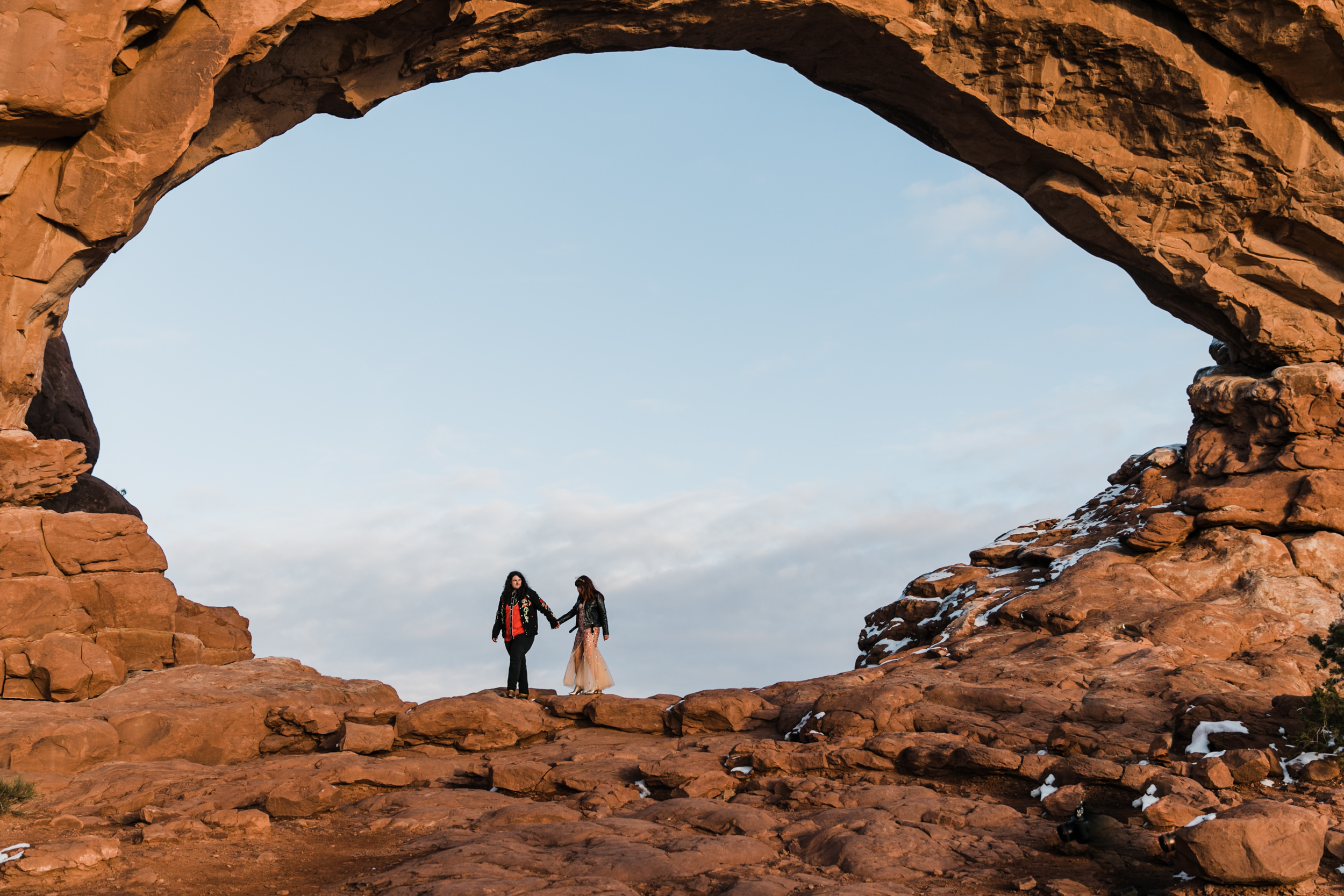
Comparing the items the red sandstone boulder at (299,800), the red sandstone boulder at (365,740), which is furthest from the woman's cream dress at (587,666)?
the red sandstone boulder at (299,800)

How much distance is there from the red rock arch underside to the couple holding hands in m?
1.40

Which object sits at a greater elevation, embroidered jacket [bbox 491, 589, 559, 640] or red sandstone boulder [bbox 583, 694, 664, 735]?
embroidered jacket [bbox 491, 589, 559, 640]

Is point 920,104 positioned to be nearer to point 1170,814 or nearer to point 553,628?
point 553,628

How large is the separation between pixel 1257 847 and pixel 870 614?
1668 centimetres

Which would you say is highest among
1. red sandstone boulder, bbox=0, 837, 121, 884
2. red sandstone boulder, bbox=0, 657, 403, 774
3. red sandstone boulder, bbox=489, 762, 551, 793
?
red sandstone boulder, bbox=0, 657, 403, 774

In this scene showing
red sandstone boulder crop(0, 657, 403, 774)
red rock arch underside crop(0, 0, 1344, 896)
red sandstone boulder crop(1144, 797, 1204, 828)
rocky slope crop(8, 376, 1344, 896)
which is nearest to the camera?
rocky slope crop(8, 376, 1344, 896)

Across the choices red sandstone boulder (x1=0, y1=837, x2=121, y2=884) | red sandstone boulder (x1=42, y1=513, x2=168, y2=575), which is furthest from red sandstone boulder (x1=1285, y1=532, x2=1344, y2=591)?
red sandstone boulder (x1=42, y1=513, x2=168, y2=575)

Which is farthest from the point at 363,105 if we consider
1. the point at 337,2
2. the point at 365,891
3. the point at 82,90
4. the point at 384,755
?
the point at 365,891

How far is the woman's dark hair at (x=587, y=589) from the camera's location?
1805cm

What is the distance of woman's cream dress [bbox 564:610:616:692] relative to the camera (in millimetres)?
17984

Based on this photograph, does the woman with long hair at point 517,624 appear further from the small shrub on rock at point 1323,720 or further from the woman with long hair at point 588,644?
the small shrub on rock at point 1323,720

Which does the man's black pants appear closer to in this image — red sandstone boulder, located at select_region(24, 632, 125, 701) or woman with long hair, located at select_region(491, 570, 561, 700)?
woman with long hair, located at select_region(491, 570, 561, 700)

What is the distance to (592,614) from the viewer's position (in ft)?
58.8

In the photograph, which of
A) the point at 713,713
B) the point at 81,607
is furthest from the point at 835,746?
the point at 81,607
